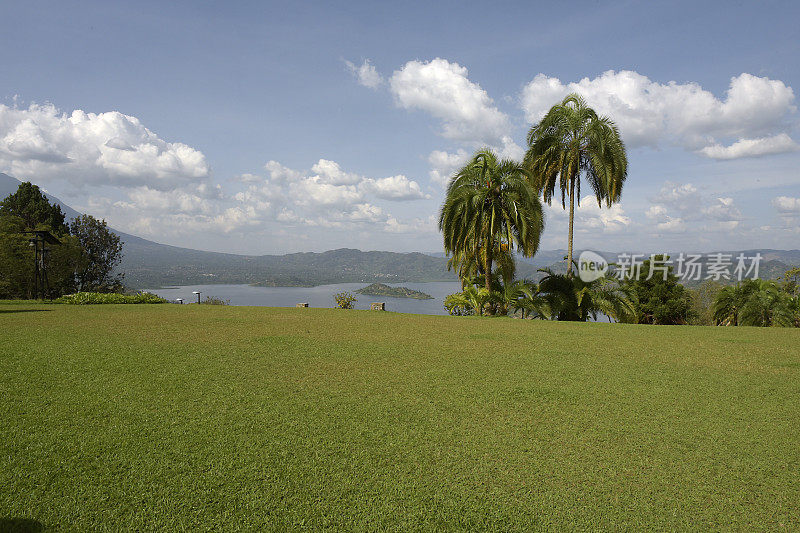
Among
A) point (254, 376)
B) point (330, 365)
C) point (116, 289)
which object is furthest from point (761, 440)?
point (116, 289)

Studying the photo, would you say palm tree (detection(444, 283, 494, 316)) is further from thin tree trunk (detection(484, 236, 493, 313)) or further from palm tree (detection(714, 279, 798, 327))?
palm tree (detection(714, 279, 798, 327))

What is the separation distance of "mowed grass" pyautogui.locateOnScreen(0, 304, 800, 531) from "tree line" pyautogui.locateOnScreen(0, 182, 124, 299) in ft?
81.9

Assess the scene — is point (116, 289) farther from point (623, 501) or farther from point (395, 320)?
point (623, 501)

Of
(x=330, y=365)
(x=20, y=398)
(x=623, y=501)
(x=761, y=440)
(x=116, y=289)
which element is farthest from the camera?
(x=116, y=289)

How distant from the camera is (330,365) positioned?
6887 mm

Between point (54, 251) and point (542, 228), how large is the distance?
3000 cm

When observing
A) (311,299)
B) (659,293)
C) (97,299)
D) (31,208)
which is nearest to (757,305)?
(659,293)

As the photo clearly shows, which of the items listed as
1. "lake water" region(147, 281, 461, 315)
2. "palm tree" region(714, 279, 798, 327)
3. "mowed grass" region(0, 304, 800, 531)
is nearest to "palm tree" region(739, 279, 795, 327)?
"palm tree" region(714, 279, 798, 327)

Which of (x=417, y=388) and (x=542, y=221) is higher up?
(x=542, y=221)

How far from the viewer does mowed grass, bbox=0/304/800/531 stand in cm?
293

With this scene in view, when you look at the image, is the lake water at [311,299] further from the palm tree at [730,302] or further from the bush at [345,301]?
the palm tree at [730,302]

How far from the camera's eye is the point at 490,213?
634 inches

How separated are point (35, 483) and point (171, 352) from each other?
466 centimetres

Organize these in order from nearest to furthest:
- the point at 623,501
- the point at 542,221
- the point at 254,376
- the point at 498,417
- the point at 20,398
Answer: the point at 623,501
the point at 498,417
the point at 20,398
the point at 254,376
the point at 542,221
